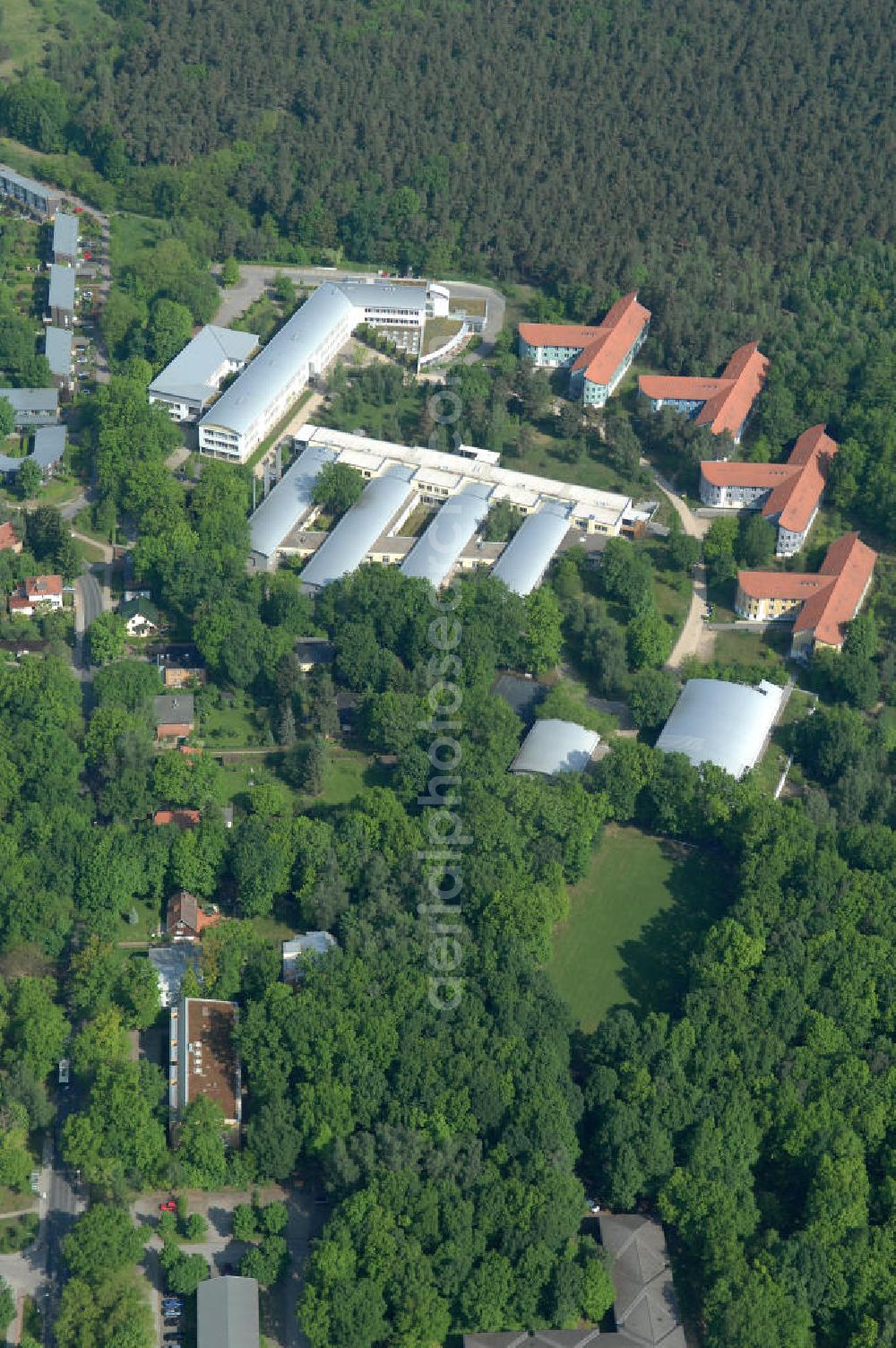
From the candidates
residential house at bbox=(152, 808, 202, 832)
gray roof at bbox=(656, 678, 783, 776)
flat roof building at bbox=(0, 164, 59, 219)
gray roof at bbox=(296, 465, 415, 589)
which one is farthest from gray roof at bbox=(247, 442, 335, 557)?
flat roof building at bbox=(0, 164, 59, 219)

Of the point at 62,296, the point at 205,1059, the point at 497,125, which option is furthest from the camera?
the point at 497,125

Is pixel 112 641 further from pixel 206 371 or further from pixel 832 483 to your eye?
pixel 832 483

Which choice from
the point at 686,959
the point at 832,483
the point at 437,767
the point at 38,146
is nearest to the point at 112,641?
the point at 437,767

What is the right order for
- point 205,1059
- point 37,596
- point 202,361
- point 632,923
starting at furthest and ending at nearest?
point 202,361, point 37,596, point 632,923, point 205,1059

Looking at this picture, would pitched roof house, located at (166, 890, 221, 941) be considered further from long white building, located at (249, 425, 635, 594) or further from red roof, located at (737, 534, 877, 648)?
red roof, located at (737, 534, 877, 648)

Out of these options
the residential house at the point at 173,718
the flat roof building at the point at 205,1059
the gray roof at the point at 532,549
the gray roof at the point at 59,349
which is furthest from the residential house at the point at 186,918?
the gray roof at the point at 59,349

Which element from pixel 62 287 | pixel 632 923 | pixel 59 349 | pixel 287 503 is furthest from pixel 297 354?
pixel 632 923

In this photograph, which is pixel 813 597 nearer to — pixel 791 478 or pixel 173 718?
pixel 791 478
